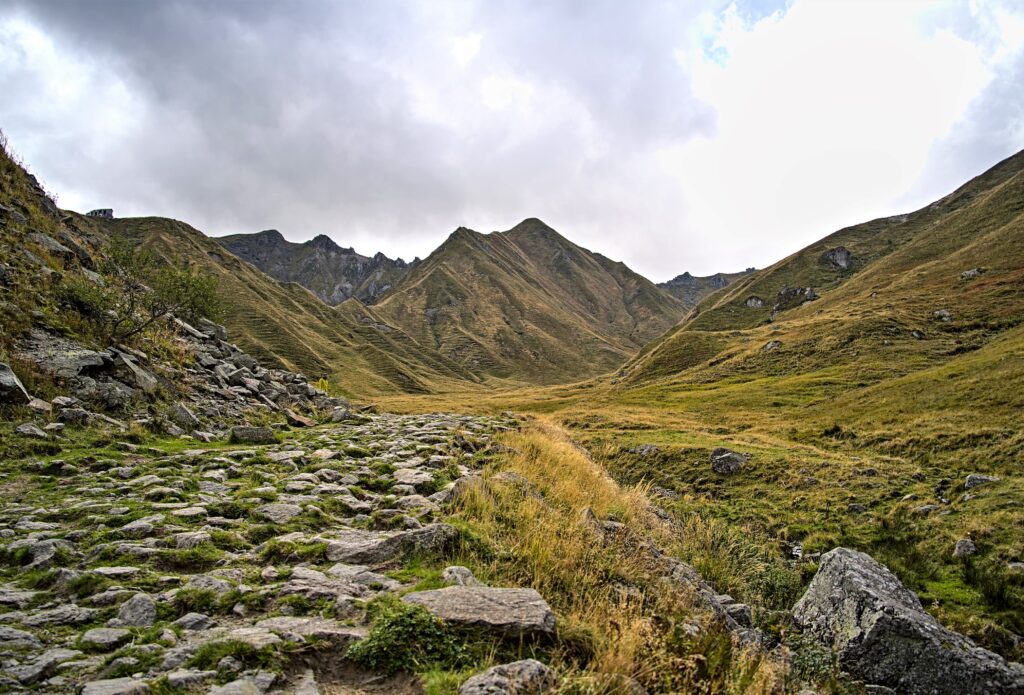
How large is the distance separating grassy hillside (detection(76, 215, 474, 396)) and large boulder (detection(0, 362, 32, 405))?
115222 millimetres

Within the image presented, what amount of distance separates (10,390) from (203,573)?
381 inches

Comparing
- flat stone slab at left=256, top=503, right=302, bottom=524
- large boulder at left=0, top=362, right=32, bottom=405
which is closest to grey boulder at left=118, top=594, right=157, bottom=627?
flat stone slab at left=256, top=503, right=302, bottom=524

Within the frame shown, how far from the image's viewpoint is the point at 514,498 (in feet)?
31.7

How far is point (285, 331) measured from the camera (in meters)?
144

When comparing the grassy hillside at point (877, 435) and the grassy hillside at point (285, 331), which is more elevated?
the grassy hillside at point (285, 331)

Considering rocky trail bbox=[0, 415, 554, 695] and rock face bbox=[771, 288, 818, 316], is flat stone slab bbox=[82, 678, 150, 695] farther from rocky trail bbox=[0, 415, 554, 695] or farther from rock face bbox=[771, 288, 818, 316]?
rock face bbox=[771, 288, 818, 316]

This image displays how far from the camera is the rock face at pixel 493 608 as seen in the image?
499 cm

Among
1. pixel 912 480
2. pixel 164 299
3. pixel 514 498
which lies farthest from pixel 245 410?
pixel 912 480

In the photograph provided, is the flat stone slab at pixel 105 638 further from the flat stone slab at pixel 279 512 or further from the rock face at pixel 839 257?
the rock face at pixel 839 257

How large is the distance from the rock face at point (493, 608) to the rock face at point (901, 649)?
7168 mm

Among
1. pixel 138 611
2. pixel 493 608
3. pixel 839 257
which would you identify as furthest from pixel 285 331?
pixel 839 257

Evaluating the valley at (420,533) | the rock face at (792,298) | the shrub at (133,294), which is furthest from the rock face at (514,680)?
the rock face at (792,298)

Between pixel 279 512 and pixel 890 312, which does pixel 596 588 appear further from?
pixel 890 312

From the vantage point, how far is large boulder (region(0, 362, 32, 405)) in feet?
36.4
